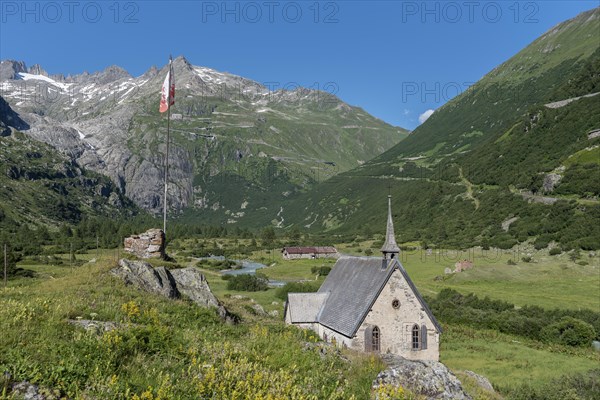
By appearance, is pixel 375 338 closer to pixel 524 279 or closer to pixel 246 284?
pixel 246 284

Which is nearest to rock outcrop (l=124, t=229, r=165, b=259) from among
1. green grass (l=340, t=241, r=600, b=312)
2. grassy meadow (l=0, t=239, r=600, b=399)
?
grassy meadow (l=0, t=239, r=600, b=399)

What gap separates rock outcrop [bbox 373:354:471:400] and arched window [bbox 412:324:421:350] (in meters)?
24.9

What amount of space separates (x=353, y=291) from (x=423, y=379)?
28.3 m

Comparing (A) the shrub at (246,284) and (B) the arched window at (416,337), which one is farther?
(A) the shrub at (246,284)

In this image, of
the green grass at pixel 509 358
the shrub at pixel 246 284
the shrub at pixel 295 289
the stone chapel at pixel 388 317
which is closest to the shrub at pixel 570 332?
the green grass at pixel 509 358

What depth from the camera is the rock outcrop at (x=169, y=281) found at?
69.9 feet

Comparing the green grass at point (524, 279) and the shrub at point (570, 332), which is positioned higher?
the green grass at point (524, 279)

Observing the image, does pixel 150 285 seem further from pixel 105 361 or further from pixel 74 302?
pixel 105 361

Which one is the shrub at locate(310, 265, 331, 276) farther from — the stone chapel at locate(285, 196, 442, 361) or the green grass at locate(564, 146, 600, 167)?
the green grass at locate(564, 146, 600, 167)

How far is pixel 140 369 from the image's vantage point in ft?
29.6

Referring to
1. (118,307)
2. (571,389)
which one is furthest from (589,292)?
(118,307)

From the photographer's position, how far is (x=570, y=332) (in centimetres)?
5169

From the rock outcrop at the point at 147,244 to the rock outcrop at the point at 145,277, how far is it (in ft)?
25.7

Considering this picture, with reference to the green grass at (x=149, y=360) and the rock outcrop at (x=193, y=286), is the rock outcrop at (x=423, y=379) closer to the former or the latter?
the green grass at (x=149, y=360)
